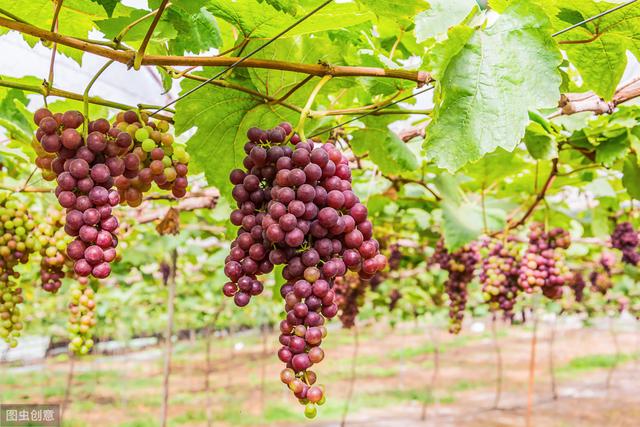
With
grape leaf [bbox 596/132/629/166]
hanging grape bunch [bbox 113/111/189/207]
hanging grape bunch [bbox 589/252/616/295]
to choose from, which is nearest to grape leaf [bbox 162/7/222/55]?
hanging grape bunch [bbox 113/111/189/207]

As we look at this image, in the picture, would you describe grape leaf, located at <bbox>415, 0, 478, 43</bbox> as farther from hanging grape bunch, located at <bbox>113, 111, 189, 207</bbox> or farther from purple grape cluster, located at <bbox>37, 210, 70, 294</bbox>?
purple grape cluster, located at <bbox>37, 210, 70, 294</bbox>

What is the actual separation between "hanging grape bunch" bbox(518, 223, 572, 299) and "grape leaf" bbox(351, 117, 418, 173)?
132cm

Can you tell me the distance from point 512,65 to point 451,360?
80.0ft

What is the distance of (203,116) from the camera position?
5.19ft

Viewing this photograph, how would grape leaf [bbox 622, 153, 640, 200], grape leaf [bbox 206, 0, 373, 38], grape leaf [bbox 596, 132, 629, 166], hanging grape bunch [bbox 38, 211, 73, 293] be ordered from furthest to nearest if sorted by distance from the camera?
grape leaf [bbox 622, 153, 640, 200] < hanging grape bunch [bbox 38, 211, 73, 293] < grape leaf [bbox 596, 132, 629, 166] < grape leaf [bbox 206, 0, 373, 38]

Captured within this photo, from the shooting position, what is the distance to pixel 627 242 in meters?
4.00

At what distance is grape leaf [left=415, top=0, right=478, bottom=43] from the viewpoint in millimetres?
1250

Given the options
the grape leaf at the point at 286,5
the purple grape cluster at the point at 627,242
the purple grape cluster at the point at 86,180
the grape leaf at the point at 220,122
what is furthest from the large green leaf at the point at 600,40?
the purple grape cluster at the point at 627,242

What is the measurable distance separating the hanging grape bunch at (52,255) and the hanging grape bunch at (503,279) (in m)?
2.36

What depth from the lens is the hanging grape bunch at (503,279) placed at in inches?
136

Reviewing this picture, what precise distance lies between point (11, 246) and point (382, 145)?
1.56 metres

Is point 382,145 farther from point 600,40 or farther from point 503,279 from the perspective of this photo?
point 503,279

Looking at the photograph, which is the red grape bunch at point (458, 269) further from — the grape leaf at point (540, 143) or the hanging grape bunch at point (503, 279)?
the grape leaf at point (540, 143)

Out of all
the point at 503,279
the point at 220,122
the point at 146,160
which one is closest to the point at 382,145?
the point at 220,122
